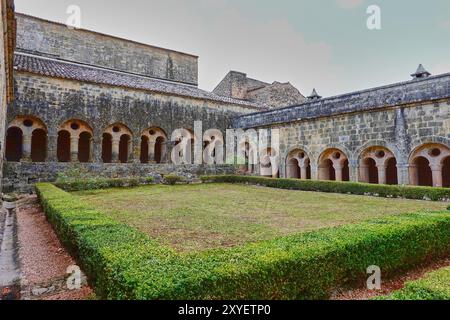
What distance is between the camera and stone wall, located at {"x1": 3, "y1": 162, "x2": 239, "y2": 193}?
1255cm

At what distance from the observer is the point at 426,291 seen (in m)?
2.45

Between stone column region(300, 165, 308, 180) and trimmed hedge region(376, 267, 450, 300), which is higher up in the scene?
stone column region(300, 165, 308, 180)

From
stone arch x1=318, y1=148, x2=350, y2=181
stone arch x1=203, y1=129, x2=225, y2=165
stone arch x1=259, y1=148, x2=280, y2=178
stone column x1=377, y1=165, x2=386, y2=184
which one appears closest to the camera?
stone column x1=377, y1=165, x2=386, y2=184

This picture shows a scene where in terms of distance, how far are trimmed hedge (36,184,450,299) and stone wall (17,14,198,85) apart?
1968cm

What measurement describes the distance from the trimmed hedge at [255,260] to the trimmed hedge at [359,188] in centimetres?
519

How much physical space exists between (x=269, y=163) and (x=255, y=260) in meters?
15.4

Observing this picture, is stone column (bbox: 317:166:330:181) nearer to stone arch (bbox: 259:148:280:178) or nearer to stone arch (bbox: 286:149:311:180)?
stone arch (bbox: 286:149:311:180)

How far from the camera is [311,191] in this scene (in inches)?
486

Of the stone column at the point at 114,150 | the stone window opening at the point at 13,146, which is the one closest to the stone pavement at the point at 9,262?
the stone column at the point at 114,150

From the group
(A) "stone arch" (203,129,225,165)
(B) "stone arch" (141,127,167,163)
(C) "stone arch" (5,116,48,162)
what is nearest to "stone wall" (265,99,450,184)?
(A) "stone arch" (203,129,225,165)

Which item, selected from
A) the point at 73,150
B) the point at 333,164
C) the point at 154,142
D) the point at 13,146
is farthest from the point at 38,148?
the point at 333,164

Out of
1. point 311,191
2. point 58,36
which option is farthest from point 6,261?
point 58,36
